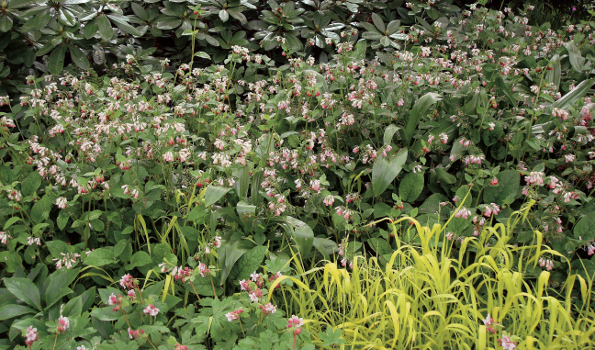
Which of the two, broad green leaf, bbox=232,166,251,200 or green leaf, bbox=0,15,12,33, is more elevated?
green leaf, bbox=0,15,12,33

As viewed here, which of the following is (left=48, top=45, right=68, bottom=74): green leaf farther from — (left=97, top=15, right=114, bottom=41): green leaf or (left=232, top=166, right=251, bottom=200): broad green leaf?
(left=232, top=166, right=251, bottom=200): broad green leaf

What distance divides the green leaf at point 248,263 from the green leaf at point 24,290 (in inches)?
28.4

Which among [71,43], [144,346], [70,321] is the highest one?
[71,43]

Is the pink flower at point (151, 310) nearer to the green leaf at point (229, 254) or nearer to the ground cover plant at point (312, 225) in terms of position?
the ground cover plant at point (312, 225)

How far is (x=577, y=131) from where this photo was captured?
6.97 feet

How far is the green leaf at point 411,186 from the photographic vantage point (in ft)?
7.11

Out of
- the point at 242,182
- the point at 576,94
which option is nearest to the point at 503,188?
the point at 576,94

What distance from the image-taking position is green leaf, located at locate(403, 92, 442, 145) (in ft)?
7.27

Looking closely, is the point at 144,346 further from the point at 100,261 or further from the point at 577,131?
the point at 577,131

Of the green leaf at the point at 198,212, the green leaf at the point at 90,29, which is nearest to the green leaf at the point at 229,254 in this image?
the green leaf at the point at 198,212

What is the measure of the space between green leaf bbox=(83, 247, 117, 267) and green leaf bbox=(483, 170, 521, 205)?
174 centimetres

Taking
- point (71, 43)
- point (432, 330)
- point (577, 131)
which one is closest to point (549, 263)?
point (432, 330)

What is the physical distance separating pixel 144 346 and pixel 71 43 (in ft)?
7.47

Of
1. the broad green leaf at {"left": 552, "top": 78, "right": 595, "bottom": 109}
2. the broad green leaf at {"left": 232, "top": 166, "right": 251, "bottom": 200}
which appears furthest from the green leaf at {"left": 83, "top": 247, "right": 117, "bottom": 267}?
the broad green leaf at {"left": 552, "top": 78, "right": 595, "bottom": 109}
